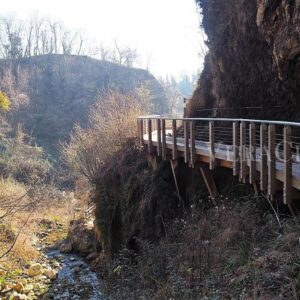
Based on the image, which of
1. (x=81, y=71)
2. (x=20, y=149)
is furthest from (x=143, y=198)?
(x=81, y=71)

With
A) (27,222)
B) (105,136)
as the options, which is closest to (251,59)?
(105,136)

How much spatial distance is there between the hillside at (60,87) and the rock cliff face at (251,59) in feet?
135

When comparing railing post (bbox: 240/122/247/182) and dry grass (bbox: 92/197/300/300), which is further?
railing post (bbox: 240/122/247/182)

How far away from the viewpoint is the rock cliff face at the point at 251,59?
9.28 m

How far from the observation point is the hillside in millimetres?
57938

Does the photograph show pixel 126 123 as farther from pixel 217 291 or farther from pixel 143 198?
pixel 217 291

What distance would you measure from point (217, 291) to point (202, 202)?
5.00 meters

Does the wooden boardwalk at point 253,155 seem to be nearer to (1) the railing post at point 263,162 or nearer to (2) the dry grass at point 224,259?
(1) the railing post at point 263,162

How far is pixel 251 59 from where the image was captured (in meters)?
12.2

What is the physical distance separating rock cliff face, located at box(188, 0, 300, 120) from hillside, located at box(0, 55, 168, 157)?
41154 millimetres

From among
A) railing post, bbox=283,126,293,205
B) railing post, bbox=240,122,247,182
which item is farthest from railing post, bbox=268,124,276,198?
railing post, bbox=240,122,247,182

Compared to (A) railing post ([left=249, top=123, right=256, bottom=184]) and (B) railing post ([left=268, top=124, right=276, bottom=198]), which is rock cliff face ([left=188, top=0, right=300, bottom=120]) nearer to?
(A) railing post ([left=249, top=123, right=256, bottom=184])

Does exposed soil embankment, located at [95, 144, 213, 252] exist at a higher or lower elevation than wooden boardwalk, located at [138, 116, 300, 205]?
lower

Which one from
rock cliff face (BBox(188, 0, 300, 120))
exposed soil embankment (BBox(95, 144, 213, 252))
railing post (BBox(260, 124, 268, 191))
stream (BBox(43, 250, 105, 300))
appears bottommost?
stream (BBox(43, 250, 105, 300))
